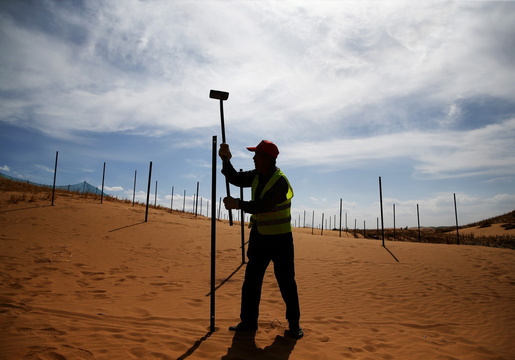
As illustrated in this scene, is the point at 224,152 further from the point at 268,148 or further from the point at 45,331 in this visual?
the point at 45,331

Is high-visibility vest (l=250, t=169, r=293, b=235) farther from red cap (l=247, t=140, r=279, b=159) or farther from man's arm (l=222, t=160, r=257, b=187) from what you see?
man's arm (l=222, t=160, r=257, b=187)

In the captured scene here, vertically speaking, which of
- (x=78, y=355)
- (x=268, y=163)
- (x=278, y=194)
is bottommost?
(x=78, y=355)

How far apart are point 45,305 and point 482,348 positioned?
20.9 feet

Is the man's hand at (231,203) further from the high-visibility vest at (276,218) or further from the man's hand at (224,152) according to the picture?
the man's hand at (224,152)

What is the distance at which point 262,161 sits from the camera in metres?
3.66

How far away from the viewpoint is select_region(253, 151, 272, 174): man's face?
3.66m

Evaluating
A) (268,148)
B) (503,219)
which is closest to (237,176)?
(268,148)

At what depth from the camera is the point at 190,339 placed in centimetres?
347

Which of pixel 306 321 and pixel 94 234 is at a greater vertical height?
pixel 94 234

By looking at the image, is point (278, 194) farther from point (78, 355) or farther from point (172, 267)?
point (172, 267)

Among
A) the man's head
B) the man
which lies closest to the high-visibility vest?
the man

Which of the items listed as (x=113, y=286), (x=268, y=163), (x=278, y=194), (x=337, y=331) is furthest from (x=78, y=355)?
(x=113, y=286)

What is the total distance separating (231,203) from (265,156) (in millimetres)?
743

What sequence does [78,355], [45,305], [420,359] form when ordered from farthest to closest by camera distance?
[45,305] < [420,359] < [78,355]
